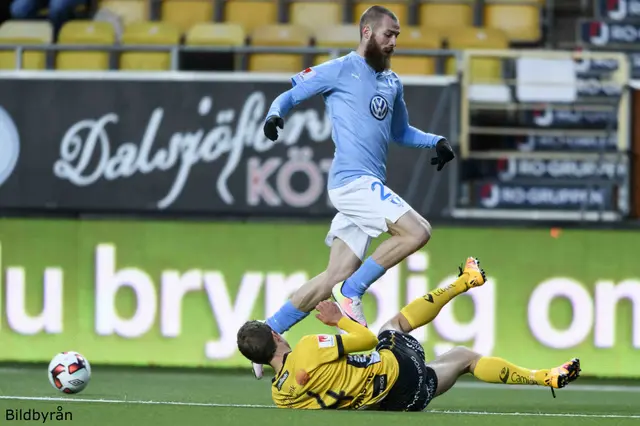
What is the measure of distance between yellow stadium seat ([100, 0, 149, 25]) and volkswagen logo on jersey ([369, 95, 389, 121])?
770 centimetres

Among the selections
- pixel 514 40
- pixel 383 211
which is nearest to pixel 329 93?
pixel 383 211

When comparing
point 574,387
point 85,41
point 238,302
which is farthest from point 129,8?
point 574,387

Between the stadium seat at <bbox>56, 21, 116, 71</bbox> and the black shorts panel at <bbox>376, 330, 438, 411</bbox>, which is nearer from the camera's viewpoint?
the black shorts panel at <bbox>376, 330, 438, 411</bbox>

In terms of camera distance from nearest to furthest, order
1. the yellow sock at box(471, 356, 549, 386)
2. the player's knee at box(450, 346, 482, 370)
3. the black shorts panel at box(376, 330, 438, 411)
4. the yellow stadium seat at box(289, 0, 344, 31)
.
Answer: the black shorts panel at box(376, 330, 438, 411)
the yellow sock at box(471, 356, 549, 386)
the player's knee at box(450, 346, 482, 370)
the yellow stadium seat at box(289, 0, 344, 31)

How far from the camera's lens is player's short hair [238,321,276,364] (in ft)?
25.0

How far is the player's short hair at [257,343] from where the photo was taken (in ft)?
25.0

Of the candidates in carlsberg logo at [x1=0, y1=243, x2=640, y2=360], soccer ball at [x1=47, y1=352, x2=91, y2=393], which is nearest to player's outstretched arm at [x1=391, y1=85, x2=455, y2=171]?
soccer ball at [x1=47, y1=352, x2=91, y2=393]

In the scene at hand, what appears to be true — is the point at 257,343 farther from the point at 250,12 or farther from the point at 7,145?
the point at 250,12

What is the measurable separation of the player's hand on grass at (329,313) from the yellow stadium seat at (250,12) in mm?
8418

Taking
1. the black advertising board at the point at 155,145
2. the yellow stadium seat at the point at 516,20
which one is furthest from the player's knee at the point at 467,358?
the yellow stadium seat at the point at 516,20

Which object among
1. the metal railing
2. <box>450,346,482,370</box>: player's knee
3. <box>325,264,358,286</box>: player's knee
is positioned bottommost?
<box>450,346,482,370</box>: player's knee

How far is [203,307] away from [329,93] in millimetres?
3463

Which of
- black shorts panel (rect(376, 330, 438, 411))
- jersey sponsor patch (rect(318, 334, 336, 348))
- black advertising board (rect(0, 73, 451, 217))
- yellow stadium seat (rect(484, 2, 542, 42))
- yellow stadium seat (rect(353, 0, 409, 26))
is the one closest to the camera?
jersey sponsor patch (rect(318, 334, 336, 348))

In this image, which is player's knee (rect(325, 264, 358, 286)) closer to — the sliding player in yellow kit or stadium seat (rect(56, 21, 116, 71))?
the sliding player in yellow kit
